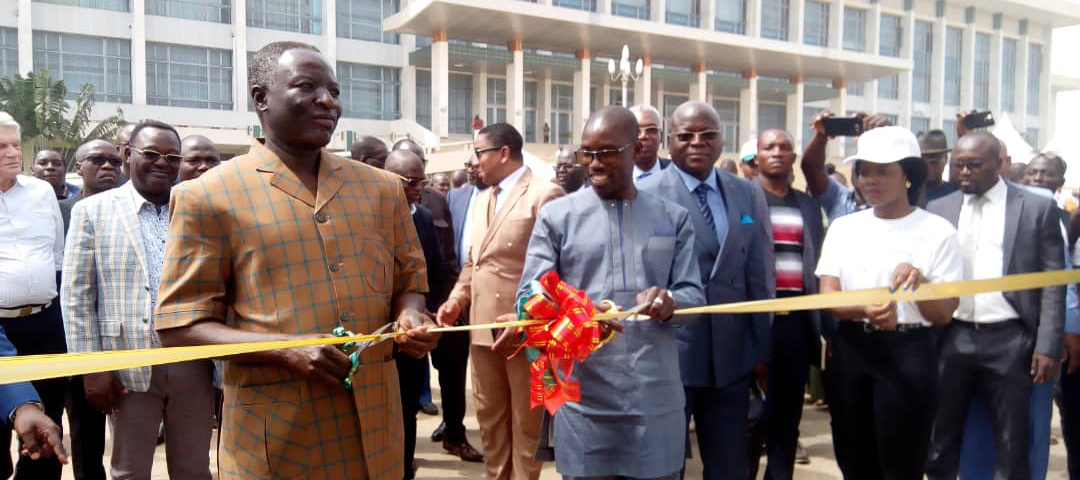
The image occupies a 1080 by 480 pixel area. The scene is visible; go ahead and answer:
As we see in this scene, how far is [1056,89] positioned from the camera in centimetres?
6575

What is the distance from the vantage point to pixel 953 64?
5406 cm

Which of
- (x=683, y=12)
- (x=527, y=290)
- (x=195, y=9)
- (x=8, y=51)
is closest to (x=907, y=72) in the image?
(x=683, y=12)

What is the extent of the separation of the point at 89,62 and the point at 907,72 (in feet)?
152

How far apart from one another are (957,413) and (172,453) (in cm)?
389

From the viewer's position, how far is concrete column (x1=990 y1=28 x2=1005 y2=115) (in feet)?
180

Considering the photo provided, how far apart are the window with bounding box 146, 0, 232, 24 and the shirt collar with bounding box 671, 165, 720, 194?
34.1 metres

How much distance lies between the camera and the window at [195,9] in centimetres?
3278

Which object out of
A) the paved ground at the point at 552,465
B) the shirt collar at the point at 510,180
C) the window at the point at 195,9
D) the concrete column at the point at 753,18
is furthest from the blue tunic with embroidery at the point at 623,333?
the concrete column at the point at 753,18

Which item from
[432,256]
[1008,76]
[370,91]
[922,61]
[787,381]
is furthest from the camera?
[1008,76]

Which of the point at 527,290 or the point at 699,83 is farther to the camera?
the point at 699,83

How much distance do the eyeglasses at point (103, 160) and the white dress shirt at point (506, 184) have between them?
2.60 metres

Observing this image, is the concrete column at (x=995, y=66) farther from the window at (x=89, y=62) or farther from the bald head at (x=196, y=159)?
the bald head at (x=196, y=159)

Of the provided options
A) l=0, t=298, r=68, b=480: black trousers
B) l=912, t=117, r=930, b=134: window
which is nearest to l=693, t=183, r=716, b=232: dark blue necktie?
l=0, t=298, r=68, b=480: black trousers

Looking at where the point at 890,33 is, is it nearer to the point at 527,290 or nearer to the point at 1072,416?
the point at 1072,416
